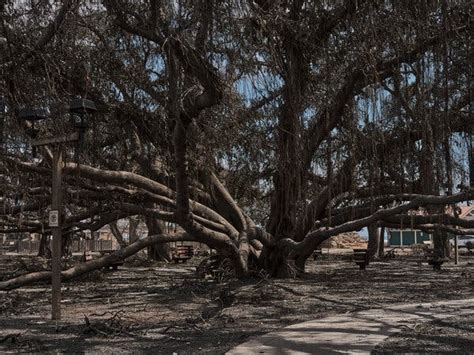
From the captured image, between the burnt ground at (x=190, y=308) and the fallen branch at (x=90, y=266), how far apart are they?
0.39m

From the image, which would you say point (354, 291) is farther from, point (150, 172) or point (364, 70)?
point (364, 70)

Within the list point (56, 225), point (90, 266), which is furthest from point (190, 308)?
point (90, 266)

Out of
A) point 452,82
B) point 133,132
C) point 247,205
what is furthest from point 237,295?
point 247,205

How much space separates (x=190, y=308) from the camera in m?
11.9

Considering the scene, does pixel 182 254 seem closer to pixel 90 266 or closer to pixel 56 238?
pixel 90 266

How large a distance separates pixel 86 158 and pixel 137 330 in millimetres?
5478

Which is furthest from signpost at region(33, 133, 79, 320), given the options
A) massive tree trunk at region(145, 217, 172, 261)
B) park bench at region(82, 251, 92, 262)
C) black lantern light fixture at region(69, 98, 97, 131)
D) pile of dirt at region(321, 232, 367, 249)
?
pile of dirt at region(321, 232, 367, 249)

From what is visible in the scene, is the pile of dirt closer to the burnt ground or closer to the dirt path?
the burnt ground

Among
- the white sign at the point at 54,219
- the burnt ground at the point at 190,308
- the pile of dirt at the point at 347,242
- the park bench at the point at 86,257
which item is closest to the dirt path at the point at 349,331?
the burnt ground at the point at 190,308

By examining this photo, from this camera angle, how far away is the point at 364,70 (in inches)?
331

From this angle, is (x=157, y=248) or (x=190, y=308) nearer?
(x=190, y=308)

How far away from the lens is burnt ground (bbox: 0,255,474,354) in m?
8.46

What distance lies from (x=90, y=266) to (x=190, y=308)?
440cm

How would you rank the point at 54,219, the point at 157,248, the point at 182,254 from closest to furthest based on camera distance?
the point at 54,219
the point at 182,254
the point at 157,248
